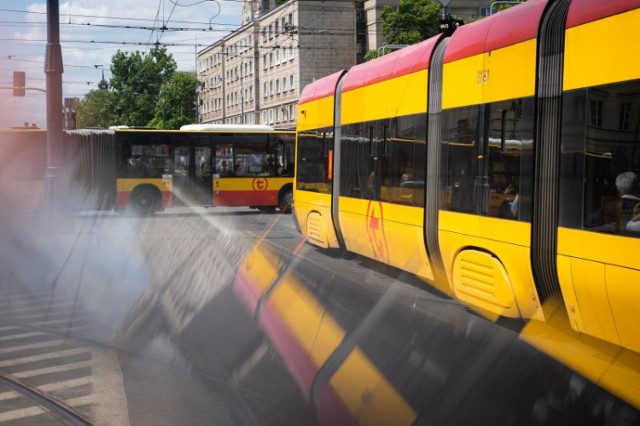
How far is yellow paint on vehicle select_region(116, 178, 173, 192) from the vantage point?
76.4 ft

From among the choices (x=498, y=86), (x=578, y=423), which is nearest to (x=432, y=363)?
(x=578, y=423)

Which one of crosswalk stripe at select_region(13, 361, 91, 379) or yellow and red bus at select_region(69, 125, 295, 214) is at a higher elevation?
yellow and red bus at select_region(69, 125, 295, 214)

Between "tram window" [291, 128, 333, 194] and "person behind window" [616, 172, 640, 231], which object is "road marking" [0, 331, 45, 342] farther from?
"tram window" [291, 128, 333, 194]

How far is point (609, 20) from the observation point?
227 inches

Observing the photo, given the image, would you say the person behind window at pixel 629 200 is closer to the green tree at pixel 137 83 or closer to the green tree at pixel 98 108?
the green tree at pixel 137 83

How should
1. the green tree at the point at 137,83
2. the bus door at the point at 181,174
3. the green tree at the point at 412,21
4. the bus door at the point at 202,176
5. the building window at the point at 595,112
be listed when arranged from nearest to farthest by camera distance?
the building window at the point at 595,112, the bus door at the point at 181,174, the bus door at the point at 202,176, the green tree at the point at 412,21, the green tree at the point at 137,83

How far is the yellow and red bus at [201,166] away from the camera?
921 inches

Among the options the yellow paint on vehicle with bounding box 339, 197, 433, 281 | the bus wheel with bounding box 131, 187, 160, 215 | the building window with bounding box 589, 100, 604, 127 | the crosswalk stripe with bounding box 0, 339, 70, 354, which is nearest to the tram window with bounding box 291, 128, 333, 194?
the yellow paint on vehicle with bounding box 339, 197, 433, 281

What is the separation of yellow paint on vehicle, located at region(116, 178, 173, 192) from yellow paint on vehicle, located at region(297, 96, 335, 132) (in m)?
10.1

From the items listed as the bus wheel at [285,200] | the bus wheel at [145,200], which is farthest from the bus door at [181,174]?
the bus wheel at [285,200]

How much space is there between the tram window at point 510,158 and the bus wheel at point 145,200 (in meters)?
17.6

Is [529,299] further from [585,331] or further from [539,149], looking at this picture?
[539,149]

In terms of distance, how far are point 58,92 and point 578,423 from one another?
13.1 meters

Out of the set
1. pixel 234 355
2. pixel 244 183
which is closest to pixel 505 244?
pixel 234 355
